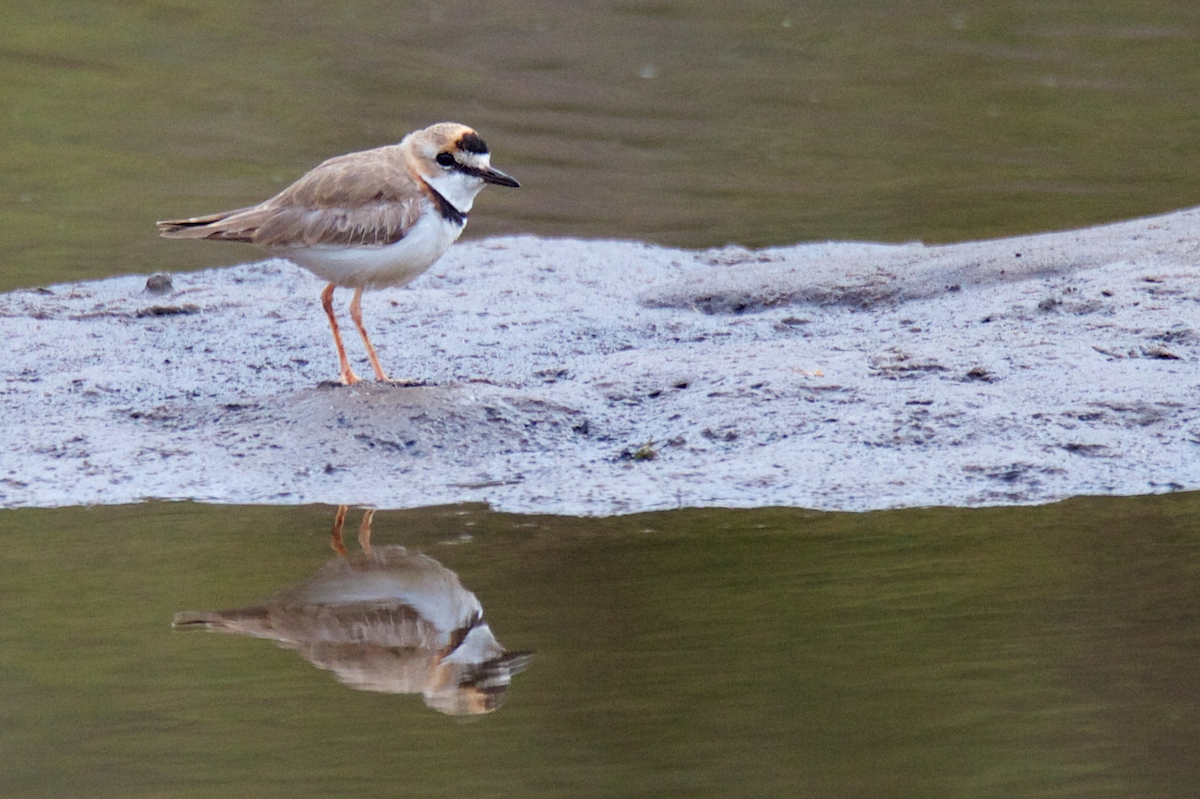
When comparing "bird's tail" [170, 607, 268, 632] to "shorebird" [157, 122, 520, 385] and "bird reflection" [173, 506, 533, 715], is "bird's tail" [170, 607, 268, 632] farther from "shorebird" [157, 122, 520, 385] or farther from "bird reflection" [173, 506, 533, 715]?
"shorebird" [157, 122, 520, 385]

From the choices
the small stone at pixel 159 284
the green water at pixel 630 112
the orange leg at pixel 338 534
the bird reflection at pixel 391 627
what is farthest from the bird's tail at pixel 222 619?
the green water at pixel 630 112

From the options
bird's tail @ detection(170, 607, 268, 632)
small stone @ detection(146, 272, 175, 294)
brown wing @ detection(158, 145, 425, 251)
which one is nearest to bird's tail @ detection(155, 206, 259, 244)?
brown wing @ detection(158, 145, 425, 251)

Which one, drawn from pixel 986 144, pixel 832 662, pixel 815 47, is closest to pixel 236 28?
pixel 815 47

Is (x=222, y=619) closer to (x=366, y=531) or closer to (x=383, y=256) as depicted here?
(x=366, y=531)

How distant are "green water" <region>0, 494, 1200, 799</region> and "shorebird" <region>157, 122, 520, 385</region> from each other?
101 cm

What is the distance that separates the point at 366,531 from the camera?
17.5ft

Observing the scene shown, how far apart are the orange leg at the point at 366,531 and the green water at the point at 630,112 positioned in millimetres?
4392

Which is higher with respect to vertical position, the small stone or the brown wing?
the brown wing

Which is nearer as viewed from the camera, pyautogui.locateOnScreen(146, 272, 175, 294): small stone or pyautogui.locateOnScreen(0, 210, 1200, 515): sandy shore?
pyautogui.locateOnScreen(0, 210, 1200, 515): sandy shore

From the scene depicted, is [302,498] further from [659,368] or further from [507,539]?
[659,368]

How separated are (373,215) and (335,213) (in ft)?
0.48

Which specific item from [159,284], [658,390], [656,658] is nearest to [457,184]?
[658,390]

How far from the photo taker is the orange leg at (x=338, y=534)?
17.1 ft

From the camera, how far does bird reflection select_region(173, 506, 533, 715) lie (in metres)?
4.32
